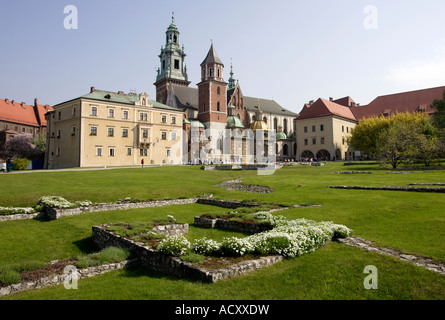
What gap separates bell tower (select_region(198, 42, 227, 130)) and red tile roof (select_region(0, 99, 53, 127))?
4725 centimetres

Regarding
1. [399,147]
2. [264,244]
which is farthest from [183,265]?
[399,147]

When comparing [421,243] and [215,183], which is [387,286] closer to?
[421,243]

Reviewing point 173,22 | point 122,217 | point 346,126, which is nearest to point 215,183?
point 122,217

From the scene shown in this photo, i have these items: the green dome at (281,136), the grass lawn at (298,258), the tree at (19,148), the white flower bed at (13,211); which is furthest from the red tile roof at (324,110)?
the white flower bed at (13,211)

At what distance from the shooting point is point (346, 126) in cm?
9056

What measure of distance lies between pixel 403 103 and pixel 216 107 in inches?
2029

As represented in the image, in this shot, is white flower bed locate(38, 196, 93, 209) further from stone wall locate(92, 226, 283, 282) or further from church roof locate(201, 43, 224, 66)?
church roof locate(201, 43, 224, 66)

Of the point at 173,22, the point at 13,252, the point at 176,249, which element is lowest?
the point at 13,252

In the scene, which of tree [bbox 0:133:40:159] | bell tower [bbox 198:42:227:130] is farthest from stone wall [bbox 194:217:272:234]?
bell tower [bbox 198:42:227:130]

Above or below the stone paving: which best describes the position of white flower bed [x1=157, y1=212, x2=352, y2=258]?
above

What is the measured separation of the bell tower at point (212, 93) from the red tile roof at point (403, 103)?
35.9 meters

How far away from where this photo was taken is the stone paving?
24.7ft

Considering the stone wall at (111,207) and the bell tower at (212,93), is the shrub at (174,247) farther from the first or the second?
the bell tower at (212,93)
